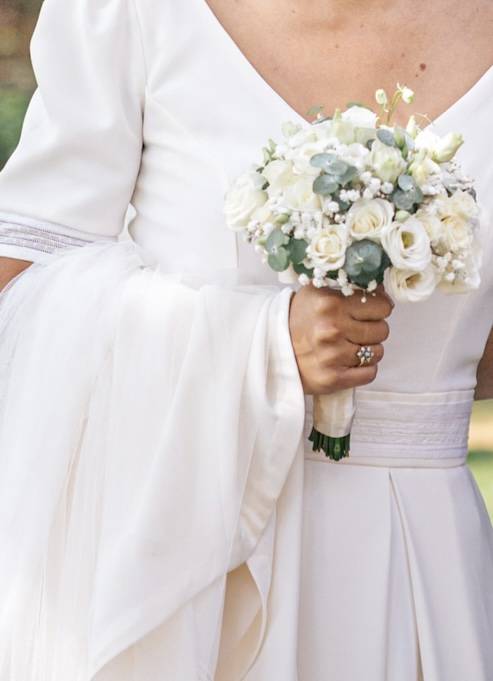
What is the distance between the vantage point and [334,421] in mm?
2332

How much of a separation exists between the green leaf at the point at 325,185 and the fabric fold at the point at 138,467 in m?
0.24

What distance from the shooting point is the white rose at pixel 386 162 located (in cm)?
214

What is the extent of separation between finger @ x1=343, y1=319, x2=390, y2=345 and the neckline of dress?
0.42 meters

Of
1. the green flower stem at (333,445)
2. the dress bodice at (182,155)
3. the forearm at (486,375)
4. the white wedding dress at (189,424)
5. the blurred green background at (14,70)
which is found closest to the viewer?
the white wedding dress at (189,424)

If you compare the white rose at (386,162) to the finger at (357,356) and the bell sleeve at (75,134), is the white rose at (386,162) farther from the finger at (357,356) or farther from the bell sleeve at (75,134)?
the bell sleeve at (75,134)

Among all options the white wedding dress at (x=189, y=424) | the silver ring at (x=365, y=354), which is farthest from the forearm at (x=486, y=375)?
the silver ring at (x=365, y=354)

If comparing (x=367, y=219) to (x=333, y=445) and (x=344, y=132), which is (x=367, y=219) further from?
(x=333, y=445)

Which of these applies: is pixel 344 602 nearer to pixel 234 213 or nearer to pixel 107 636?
pixel 107 636

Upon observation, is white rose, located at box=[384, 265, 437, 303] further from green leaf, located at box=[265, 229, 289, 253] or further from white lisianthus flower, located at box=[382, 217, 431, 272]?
green leaf, located at box=[265, 229, 289, 253]

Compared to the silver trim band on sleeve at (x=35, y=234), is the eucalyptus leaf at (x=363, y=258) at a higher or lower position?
lower

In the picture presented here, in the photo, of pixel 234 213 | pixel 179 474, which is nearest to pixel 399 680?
pixel 179 474

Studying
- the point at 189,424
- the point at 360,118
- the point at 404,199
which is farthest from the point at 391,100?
the point at 189,424

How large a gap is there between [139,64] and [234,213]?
45 cm

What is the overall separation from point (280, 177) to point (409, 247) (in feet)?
0.74
